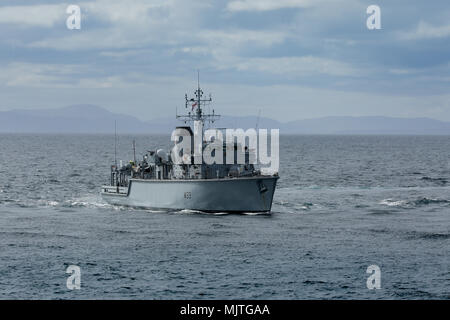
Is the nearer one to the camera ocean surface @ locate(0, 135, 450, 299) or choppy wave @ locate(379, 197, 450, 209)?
ocean surface @ locate(0, 135, 450, 299)

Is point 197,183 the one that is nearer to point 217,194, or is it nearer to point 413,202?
point 217,194

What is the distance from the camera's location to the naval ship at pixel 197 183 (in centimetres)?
5953

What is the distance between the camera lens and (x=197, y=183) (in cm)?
5969

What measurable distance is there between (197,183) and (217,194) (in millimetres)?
2086

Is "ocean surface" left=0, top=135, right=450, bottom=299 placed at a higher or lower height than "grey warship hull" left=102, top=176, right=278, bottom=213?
lower

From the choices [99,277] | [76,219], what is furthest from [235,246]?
[76,219]

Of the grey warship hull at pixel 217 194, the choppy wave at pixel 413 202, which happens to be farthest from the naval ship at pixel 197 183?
the choppy wave at pixel 413 202

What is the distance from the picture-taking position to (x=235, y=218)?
192ft

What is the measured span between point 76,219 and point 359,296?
3262 cm

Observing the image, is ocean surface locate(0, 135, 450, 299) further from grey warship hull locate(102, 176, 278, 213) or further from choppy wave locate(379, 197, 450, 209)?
grey warship hull locate(102, 176, 278, 213)

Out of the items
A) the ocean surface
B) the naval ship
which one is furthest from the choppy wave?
the naval ship

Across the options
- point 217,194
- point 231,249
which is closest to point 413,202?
point 217,194

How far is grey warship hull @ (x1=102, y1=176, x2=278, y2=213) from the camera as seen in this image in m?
59.2

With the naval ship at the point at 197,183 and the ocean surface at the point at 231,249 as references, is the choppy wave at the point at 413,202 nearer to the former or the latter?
the ocean surface at the point at 231,249
